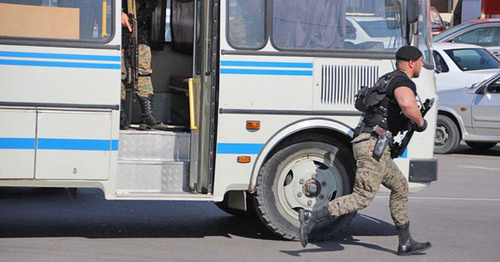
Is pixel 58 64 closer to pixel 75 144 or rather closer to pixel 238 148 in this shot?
pixel 75 144

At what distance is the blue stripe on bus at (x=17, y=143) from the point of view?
24.1 feet

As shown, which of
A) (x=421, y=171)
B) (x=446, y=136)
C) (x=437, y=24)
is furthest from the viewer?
(x=437, y=24)

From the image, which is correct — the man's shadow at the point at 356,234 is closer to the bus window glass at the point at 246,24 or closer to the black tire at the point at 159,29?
the bus window glass at the point at 246,24

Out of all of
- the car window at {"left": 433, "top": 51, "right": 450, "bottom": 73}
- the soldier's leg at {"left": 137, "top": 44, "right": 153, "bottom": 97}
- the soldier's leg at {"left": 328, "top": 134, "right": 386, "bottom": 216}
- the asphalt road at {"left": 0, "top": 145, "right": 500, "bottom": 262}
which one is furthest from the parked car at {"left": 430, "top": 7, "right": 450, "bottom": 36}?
the soldier's leg at {"left": 328, "top": 134, "right": 386, "bottom": 216}

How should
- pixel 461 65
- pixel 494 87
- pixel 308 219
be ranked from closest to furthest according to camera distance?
pixel 308 219 → pixel 494 87 → pixel 461 65

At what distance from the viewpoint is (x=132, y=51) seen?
8.41 meters

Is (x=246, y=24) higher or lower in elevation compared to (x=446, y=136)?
higher

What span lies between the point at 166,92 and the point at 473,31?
13.4 metres

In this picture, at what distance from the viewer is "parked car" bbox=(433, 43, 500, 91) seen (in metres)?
15.8

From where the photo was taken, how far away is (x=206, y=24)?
25.6 ft

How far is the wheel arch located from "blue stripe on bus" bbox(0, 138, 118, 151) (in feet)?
3.98

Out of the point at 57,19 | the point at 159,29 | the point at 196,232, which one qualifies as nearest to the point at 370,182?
the point at 196,232

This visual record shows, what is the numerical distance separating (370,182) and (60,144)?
2.49 m

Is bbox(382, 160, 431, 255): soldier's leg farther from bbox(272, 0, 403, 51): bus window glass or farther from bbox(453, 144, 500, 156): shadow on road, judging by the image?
bbox(453, 144, 500, 156): shadow on road
